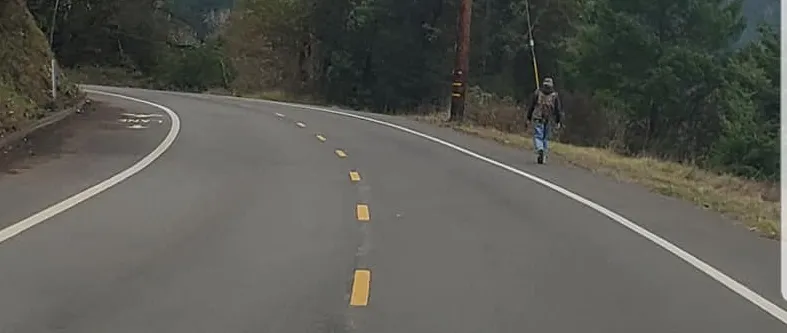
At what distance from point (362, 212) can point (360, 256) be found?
10.7 feet

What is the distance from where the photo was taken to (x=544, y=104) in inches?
875

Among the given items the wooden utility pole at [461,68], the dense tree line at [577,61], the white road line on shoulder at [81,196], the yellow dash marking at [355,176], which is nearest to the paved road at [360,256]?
the yellow dash marking at [355,176]

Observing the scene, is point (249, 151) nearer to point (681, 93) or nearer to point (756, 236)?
point (756, 236)

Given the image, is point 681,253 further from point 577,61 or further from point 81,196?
point 577,61

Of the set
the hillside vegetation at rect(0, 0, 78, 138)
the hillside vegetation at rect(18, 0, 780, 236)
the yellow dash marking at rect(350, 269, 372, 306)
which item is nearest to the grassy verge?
the yellow dash marking at rect(350, 269, 372, 306)

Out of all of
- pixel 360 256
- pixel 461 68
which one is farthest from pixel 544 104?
pixel 461 68

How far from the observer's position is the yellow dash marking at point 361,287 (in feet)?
28.5

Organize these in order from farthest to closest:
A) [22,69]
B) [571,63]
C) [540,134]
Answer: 1. [571,63]
2. [22,69]
3. [540,134]

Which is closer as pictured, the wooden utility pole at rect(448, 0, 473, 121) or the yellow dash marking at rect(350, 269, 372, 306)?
the yellow dash marking at rect(350, 269, 372, 306)

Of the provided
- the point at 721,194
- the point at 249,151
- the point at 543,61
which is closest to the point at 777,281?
the point at 721,194

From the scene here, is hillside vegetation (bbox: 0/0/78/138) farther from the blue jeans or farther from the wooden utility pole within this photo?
the wooden utility pole

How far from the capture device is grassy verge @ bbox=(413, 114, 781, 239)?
14461 mm

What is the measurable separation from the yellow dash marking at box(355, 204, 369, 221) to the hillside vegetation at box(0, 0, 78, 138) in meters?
11.9

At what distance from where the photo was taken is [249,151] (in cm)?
2280
